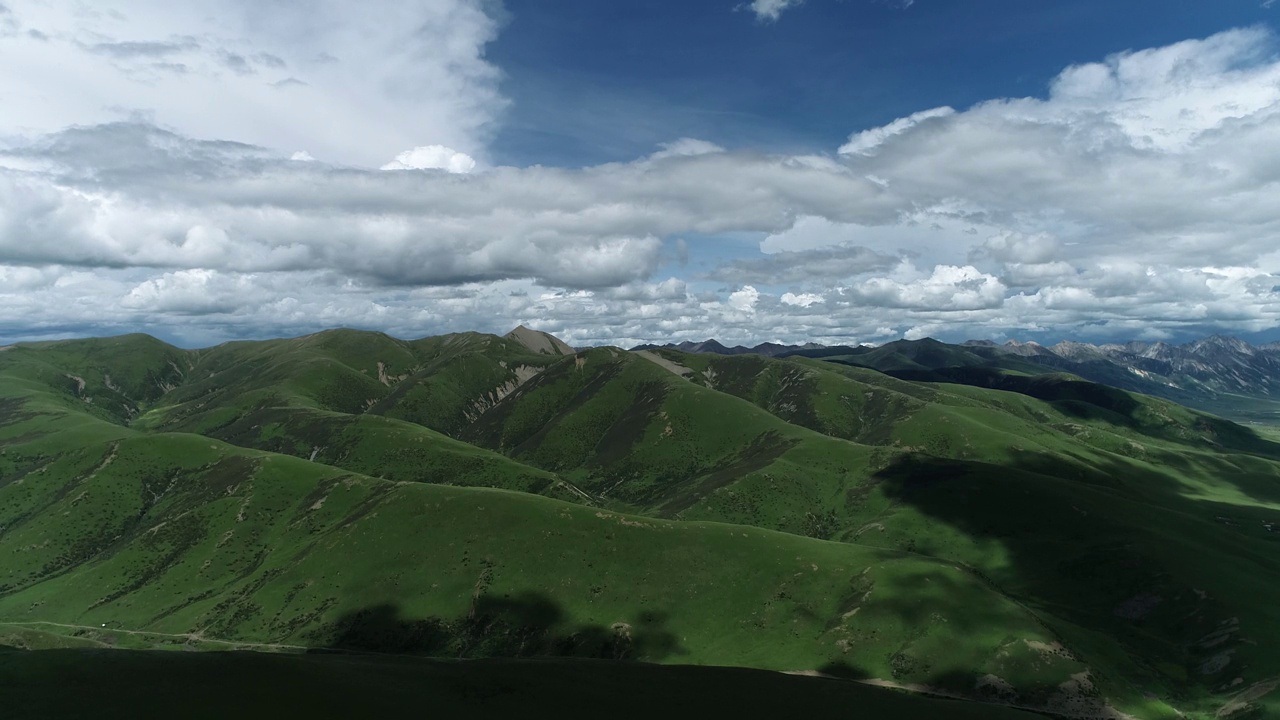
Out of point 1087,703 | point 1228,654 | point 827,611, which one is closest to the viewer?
point 1087,703

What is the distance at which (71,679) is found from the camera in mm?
95562

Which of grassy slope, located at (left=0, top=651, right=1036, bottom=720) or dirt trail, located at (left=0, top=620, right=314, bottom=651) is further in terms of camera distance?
dirt trail, located at (left=0, top=620, right=314, bottom=651)

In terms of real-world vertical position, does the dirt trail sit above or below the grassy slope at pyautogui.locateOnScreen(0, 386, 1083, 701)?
below

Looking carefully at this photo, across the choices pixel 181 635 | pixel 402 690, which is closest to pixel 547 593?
pixel 402 690

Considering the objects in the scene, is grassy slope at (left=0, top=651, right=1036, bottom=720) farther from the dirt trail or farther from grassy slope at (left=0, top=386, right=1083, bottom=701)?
the dirt trail

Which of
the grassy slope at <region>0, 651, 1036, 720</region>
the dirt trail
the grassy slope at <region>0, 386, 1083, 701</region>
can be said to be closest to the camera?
the grassy slope at <region>0, 651, 1036, 720</region>

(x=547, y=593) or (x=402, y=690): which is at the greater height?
(x=402, y=690)

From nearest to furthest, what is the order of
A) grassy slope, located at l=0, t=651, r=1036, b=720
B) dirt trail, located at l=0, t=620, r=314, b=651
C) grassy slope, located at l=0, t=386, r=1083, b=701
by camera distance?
1. grassy slope, located at l=0, t=651, r=1036, b=720
2. grassy slope, located at l=0, t=386, r=1083, b=701
3. dirt trail, located at l=0, t=620, r=314, b=651

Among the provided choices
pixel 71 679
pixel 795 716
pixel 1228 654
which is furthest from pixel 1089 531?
pixel 71 679

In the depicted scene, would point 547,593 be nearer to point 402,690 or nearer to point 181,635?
point 402,690

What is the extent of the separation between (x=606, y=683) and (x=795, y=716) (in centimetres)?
3106

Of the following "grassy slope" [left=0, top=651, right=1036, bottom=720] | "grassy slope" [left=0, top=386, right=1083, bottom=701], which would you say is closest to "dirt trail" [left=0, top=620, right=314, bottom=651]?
"grassy slope" [left=0, top=386, right=1083, bottom=701]

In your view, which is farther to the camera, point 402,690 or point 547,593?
point 547,593

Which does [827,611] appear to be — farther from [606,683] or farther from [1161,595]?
[1161,595]
